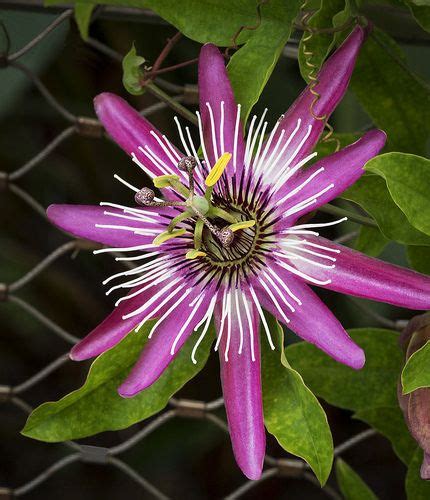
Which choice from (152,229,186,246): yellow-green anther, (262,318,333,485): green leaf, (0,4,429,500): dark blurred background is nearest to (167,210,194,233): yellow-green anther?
(152,229,186,246): yellow-green anther

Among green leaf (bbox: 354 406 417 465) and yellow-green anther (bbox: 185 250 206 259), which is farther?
green leaf (bbox: 354 406 417 465)

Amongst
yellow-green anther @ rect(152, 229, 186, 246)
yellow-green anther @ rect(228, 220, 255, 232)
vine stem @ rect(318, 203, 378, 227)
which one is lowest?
vine stem @ rect(318, 203, 378, 227)

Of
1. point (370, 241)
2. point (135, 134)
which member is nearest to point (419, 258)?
point (370, 241)

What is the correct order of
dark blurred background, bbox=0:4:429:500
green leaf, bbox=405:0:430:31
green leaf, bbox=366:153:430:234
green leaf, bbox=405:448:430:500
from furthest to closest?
dark blurred background, bbox=0:4:429:500 < green leaf, bbox=405:448:430:500 < green leaf, bbox=405:0:430:31 < green leaf, bbox=366:153:430:234

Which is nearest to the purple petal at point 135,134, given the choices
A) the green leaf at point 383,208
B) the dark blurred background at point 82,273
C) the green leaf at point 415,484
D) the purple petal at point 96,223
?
the purple petal at point 96,223

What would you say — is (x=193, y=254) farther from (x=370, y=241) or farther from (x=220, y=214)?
(x=370, y=241)

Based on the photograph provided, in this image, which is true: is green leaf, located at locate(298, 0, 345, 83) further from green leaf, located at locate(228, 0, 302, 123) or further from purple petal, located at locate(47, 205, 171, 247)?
purple petal, located at locate(47, 205, 171, 247)

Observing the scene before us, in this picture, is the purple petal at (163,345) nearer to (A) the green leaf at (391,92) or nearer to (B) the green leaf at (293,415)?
(B) the green leaf at (293,415)
